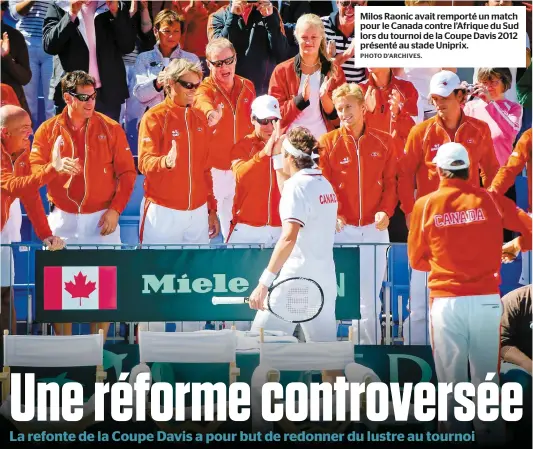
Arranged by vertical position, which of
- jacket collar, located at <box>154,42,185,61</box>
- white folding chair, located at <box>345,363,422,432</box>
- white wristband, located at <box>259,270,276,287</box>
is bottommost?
white folding chair, located at <box>345,363,422,432</box>

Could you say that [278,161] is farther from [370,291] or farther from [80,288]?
[80,288]

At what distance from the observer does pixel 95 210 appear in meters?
9.72

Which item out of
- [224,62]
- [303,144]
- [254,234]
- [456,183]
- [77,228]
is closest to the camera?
[456,183]

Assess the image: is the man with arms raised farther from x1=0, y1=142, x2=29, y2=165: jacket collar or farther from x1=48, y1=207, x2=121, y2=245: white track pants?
x1=0, y1=142, x2=29, y2=165: jacket collar

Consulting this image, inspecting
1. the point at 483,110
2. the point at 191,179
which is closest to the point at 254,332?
the point at 191,179

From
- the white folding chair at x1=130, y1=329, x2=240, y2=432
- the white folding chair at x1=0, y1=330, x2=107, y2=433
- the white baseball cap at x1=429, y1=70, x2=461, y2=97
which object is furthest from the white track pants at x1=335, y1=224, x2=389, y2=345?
the white folding chair at x1=0, y1=330, x2=107, y2=433

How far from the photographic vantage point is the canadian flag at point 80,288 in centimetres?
929

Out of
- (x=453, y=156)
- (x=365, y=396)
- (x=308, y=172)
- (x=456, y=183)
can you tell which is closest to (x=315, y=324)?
(x=365, y=396)

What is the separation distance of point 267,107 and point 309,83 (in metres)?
0.53

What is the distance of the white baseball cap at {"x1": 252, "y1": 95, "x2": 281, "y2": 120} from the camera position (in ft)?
31.5

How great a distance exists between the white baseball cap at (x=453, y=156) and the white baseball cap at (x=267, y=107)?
1.54m

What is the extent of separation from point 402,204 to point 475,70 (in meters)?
1.32

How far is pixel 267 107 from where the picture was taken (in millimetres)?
9594

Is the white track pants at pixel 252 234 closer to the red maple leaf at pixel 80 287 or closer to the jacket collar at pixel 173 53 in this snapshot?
the red maple leaf at pixel 80 287
